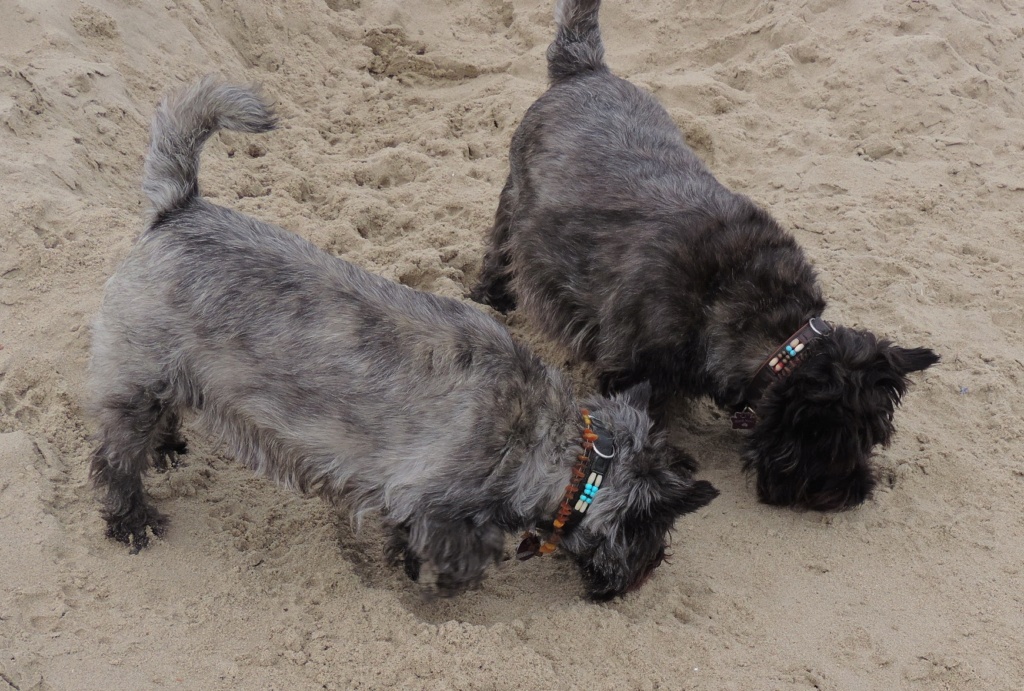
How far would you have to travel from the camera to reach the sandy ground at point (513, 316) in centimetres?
320

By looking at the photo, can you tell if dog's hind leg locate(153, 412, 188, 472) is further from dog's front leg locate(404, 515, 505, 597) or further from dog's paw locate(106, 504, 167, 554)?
dog's front leg locate(404, 515, 505, 597)

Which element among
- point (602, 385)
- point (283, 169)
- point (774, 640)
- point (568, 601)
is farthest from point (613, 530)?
point (283, 169)

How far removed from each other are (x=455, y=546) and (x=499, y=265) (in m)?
2.40

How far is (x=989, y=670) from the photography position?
3260 mm

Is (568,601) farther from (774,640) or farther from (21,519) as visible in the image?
(21,519)

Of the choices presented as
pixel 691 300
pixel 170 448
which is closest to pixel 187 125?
pixel 170 448

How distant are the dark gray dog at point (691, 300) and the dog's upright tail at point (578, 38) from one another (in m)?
0.42

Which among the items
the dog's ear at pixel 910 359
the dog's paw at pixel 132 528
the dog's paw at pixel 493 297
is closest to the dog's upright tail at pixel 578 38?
the dog's paw at pixel 493 297

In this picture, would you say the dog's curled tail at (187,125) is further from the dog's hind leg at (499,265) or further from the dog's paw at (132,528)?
the dog's hind leg at (499,265)

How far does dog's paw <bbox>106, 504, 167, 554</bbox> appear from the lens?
3.49 m

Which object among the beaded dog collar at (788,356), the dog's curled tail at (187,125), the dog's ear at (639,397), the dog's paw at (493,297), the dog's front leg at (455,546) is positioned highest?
the dog's curled tail at (187,125)

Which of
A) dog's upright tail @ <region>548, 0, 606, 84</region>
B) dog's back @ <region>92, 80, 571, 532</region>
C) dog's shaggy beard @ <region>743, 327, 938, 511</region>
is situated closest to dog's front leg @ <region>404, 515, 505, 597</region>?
dog's back @ <region>92, 80, 571, 532</region>

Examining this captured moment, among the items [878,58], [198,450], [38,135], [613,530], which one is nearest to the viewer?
[613,530]

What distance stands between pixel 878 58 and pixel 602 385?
4200mm
